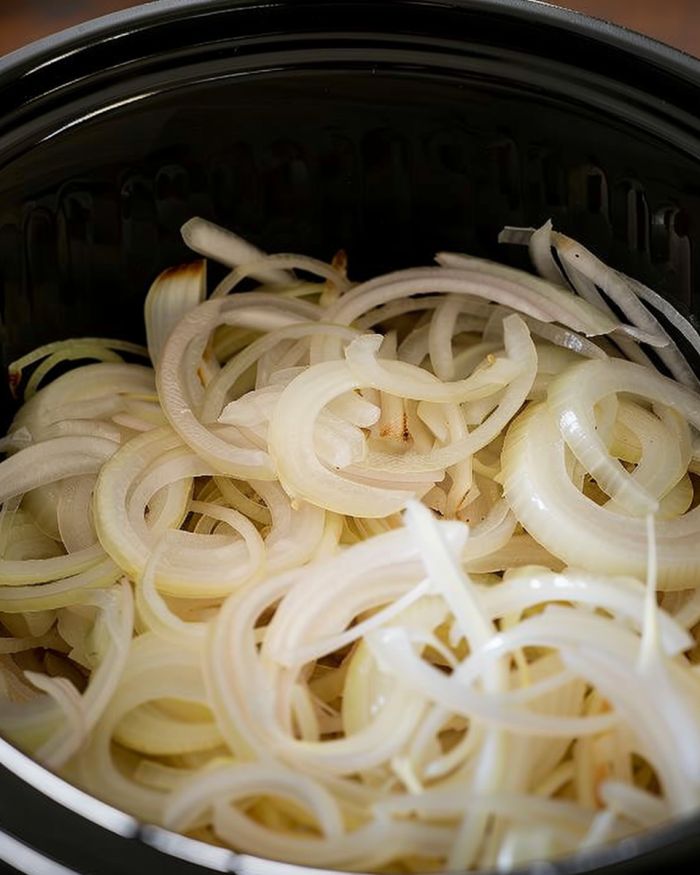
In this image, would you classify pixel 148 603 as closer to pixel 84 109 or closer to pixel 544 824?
pixel 544 824

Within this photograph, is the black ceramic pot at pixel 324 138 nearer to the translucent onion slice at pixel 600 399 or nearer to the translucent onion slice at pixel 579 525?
the translucent onion slice at pixel 600 399

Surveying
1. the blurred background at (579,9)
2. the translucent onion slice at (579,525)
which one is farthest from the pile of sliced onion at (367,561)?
the blurred background at (579,9)

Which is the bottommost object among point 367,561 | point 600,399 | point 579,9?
point 367,561

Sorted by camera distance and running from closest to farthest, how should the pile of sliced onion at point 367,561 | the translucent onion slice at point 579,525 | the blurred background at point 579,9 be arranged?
1. the pile of sliced onion at point 367,561
2. the translucent onion slice at point 579,525
3. the blurred background at point 579,9

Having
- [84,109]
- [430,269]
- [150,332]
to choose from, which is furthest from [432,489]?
[84,109]

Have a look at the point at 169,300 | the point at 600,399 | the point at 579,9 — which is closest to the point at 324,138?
the point at 169,300

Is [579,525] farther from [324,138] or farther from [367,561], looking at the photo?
[324,138]

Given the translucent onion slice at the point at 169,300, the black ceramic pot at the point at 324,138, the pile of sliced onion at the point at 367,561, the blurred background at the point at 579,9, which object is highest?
the blurred background at the point at 579,9
